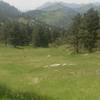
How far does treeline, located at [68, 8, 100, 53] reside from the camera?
10750 cm

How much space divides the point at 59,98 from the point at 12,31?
6869 inches

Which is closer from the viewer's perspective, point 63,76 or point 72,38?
point 63,76

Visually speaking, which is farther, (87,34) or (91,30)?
(91,30)

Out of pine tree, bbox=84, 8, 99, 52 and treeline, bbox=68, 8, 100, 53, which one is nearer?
treeline, bbox=68, 8, 100, 53

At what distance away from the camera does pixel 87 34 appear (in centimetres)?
10700

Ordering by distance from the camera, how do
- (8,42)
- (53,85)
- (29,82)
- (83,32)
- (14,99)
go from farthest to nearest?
(8,42), (83,32), (29,82), (53,85), (14,99)

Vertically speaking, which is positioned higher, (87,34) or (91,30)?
(91,30)

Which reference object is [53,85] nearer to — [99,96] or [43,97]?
[43,97]

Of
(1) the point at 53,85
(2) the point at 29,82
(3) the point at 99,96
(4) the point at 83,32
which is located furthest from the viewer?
(4) the point at 83,32

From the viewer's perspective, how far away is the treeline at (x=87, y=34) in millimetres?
107500

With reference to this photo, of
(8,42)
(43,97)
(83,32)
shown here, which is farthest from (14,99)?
(8,42)

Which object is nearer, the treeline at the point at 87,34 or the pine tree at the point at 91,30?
the treeline at the point at 87,34

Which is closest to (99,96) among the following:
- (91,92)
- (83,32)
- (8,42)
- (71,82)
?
(91,92)

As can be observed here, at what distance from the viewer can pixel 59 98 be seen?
26797 mm
